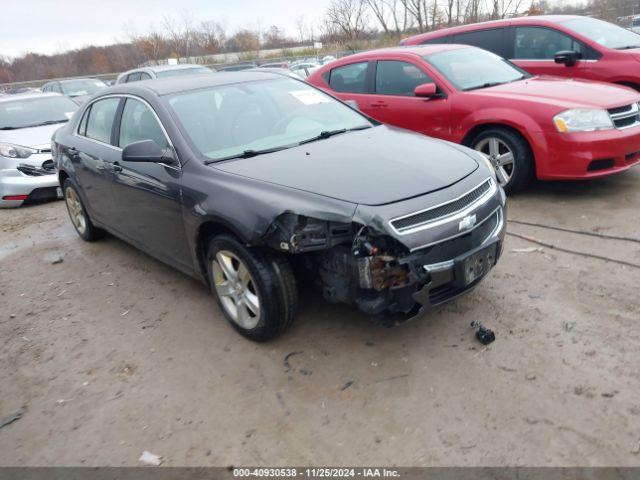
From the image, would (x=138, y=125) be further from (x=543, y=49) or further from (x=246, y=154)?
(x=543, y=49)

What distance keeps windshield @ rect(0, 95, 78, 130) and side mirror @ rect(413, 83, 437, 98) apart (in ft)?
20.0

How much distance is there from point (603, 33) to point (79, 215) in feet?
24.0

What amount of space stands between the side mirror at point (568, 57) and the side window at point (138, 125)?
571 cm

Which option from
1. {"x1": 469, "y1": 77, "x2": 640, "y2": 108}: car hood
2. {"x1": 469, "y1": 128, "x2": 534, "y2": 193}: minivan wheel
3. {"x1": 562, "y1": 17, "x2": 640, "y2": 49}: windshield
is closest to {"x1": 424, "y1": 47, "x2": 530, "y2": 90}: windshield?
{"x1": 469, "y1": 77, "x2": 640, "y2": 108}: car hood

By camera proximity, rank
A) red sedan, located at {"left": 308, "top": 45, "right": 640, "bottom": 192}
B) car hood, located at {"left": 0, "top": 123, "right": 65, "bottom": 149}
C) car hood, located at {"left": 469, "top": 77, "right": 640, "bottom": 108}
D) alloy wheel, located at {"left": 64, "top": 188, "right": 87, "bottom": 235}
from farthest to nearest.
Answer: car hood, located at {"left": 0, "top": 123, "right": 65, "bottom": 149} < alloy wheel, located at {"left": 64, "top": 188, "right": 87, "bottom": 235} < car hood, located at {"left": 469, "top": 77, "right": 640, "bottom": 108} < red sedan, located at {"left": 308, "top": 45, "right": 640, "bottom": 192}

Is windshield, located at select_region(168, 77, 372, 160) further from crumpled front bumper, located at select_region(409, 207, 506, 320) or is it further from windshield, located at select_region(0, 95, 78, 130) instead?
windshield, located at select_region(0, 95, 78, 130)

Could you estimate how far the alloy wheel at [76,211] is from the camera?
5590 mm

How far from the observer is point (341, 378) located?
302 cm

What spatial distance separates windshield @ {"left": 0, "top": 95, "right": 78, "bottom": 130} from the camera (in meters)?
8.41

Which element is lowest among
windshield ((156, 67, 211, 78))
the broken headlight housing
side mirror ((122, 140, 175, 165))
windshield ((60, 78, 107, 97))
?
windshield ((60, 78, 107, 97))

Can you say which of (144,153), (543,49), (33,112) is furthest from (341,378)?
(33,112)

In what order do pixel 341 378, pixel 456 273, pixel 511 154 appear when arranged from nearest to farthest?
pixel 456 273
pixel 341 378
pixel 511 154

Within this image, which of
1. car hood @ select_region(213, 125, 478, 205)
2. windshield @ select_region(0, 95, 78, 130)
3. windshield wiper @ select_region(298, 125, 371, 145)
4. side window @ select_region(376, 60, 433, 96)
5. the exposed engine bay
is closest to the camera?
the exposed engine bay

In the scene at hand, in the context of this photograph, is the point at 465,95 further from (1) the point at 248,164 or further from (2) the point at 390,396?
(2) the point at 390,396
